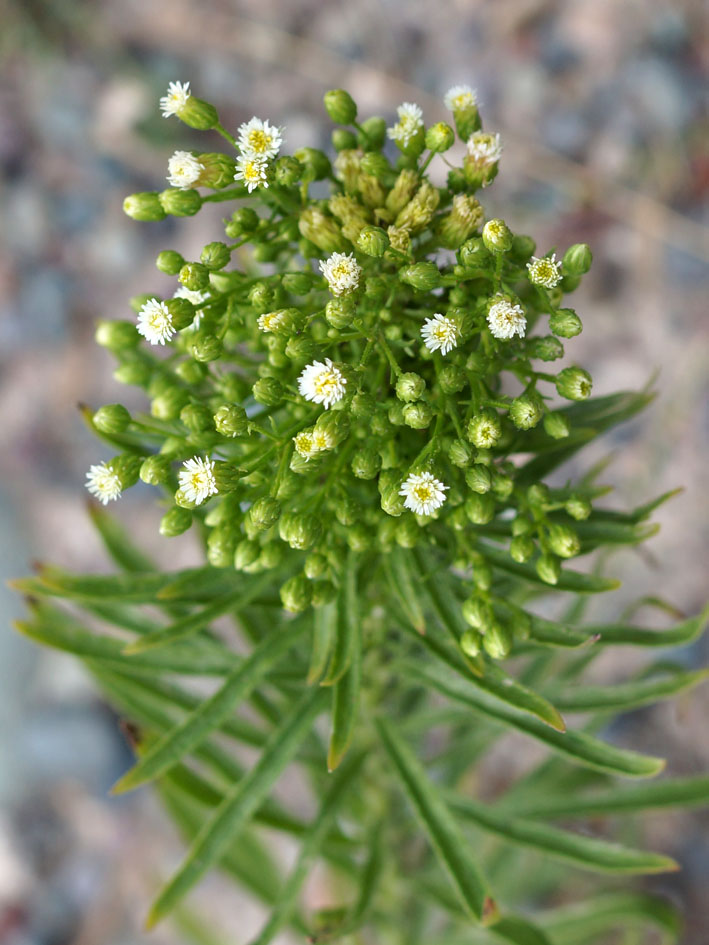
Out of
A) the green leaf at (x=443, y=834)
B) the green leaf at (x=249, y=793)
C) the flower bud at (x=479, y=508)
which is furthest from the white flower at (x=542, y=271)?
the green leaf at (x=443, y=834)

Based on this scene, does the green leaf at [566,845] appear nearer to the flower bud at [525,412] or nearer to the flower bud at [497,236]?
the flower bud at [525,412]

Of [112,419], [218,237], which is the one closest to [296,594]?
[112,419]

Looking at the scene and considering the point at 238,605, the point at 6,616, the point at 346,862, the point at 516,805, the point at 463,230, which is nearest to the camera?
the point at 463,230

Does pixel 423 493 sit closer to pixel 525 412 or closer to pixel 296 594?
pixel 525 412

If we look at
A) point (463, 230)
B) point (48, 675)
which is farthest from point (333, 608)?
point (48, 675)

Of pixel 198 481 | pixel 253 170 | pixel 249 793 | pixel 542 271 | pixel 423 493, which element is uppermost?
pixel 542 271

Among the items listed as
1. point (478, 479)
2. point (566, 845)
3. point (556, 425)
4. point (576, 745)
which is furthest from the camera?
point (566, 845)

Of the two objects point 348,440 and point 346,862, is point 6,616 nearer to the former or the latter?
point 346,862
